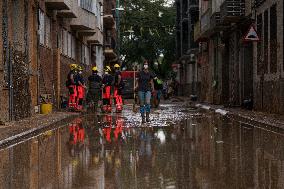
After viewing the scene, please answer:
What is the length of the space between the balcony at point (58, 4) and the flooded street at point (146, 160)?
42.0ft

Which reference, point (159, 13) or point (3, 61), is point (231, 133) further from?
point (159, 13)

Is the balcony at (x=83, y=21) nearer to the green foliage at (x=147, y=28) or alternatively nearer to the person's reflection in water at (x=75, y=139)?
the person's reflection in water at (x=75, y=139)

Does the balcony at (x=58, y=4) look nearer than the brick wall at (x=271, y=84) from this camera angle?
No

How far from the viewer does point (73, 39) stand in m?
39.8

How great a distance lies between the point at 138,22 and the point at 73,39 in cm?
3930

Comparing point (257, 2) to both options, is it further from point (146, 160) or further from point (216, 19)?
point (146, 160)

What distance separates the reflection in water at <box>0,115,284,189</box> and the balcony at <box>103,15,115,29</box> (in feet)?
150

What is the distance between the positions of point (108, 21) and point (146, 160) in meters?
54.5

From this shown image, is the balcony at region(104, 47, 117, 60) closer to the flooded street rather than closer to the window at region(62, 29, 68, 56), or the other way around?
the window at region(62, 29, 68, 56)

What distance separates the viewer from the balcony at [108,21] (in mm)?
62069

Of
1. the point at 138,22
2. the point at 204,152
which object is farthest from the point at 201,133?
the point at 138,22

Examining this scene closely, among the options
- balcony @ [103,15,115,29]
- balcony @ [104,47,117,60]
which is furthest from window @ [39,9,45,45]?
balcony @ [104,47,117,60]

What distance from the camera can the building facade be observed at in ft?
86.0

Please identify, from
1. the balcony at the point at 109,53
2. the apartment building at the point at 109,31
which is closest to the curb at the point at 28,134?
the apartment building at the point at 109,31
